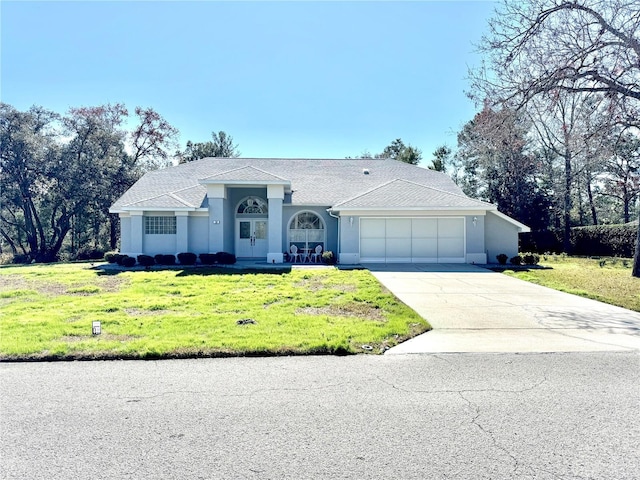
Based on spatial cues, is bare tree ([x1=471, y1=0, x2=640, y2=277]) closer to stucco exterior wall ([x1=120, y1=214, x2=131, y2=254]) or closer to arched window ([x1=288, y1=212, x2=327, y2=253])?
arched window ([x1=288, y1=212, x2=327, y2=253])

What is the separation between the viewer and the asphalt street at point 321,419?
3.04m

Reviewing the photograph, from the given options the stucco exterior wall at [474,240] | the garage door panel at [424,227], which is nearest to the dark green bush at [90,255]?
the garage door panel at [424,227]

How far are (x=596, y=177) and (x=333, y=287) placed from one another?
1336 inches

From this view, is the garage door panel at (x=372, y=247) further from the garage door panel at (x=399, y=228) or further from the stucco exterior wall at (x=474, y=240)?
the stucco exterior wall at (x=474, y=240)

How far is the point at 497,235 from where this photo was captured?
20578 mm

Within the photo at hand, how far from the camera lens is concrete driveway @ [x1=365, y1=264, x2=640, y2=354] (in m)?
6.44

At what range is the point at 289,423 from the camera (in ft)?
12.2

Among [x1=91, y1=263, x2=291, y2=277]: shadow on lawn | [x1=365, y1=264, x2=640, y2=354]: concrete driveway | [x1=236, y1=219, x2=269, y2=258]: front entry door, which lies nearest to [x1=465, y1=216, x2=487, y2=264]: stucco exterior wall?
[x1=365, y1=264, x2=640, y2=354]: concrete driveway

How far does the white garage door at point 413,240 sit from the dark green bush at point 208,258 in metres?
6.99

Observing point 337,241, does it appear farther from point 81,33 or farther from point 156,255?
point 81,33

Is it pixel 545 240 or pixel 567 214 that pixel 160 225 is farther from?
pixel 567 214

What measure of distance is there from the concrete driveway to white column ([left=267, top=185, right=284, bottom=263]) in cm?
723

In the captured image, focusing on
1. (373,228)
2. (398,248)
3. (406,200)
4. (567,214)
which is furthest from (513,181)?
(373,228)

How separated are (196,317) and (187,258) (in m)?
11.8
